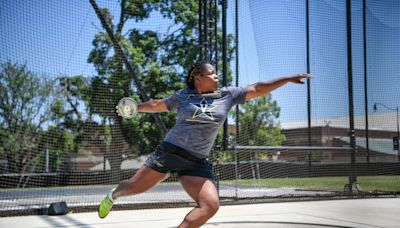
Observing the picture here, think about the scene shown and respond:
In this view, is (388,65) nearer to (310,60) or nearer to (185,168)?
(310,60)

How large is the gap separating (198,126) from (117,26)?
35.4ft

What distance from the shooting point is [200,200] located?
3230 millimetres

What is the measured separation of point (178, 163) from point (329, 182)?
9486 mm

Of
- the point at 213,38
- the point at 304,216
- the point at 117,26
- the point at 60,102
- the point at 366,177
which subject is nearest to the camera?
the point at 304,216

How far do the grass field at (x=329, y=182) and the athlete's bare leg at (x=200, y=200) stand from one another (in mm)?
7827

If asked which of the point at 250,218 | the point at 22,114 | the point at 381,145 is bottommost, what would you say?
the point at 250,218

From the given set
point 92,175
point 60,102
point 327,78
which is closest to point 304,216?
point 327,78

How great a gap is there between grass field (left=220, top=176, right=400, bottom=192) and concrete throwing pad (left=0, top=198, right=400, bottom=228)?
3627 mm

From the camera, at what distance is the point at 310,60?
33.7 ft

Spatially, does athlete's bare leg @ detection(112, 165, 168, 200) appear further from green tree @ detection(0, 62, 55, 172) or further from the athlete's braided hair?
green tree @ detection(0, 62, 55, 172)

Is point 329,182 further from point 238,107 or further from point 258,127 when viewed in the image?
point 238,107

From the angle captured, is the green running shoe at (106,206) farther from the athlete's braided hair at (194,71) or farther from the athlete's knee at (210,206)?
the athlete's braided hair at (194,71)

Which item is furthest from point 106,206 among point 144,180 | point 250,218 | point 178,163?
point 250,218

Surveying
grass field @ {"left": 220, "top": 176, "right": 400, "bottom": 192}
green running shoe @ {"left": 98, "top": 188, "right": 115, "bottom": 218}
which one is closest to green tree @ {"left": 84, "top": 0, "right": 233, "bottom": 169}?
grass field @ {"left": 220, "top": 176, "right": 400, "bottom": 192}
